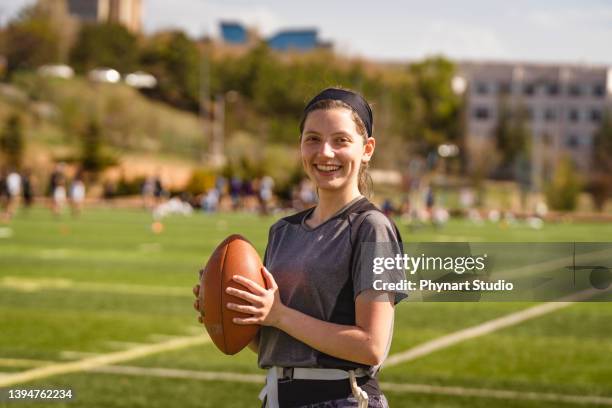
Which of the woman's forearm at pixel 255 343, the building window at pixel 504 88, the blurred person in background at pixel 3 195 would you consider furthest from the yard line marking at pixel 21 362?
the building window at pixel 504 88

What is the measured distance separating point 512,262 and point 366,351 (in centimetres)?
73

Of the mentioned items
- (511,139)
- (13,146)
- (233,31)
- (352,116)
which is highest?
(233,31)

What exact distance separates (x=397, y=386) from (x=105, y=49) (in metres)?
96.9

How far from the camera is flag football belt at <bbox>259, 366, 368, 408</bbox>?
134 inches

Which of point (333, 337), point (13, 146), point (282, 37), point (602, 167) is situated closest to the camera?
point (333, 337)

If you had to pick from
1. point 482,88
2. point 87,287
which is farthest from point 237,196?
point 482,88

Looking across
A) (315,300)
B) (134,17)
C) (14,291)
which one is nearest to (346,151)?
(315,300)

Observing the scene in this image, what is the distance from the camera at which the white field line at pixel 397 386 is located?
27.3ft

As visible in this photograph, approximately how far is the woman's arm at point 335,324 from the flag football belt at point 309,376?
0.10m

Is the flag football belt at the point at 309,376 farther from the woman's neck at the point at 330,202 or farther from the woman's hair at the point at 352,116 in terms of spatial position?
the woman's hair at the point at 352,116

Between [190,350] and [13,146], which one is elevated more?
[13,146]

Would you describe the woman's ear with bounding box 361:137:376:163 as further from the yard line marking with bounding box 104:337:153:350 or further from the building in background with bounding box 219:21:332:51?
the building in background with bounding box 219:21:332:51

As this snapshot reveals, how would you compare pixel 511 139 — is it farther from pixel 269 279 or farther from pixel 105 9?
pixel 269 279

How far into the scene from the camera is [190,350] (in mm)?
10180
